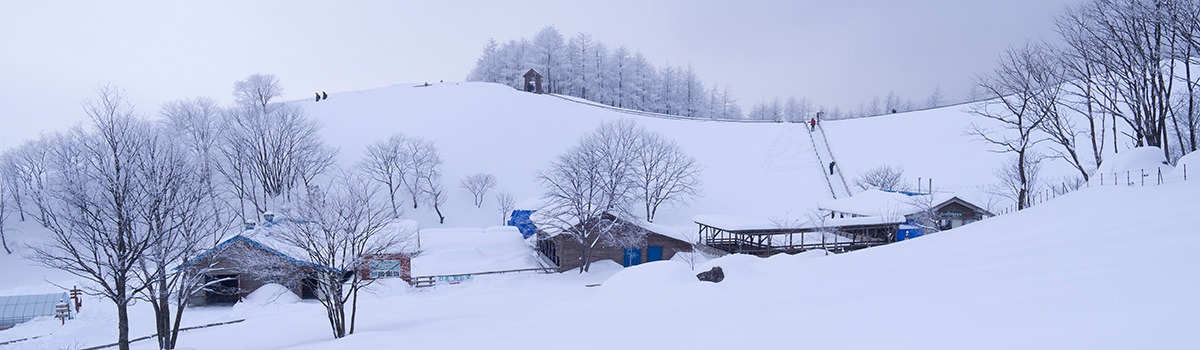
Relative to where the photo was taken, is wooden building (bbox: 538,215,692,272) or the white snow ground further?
wooden building (bbox: 538,215,692,272)

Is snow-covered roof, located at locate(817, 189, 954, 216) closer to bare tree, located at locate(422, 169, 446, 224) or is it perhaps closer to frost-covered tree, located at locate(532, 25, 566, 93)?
bare tree, located at locate(422, 169, 446, 224)

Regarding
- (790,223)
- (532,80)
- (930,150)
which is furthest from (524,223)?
(532,80)

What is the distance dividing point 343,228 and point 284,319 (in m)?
6.98

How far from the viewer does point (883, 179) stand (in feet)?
163

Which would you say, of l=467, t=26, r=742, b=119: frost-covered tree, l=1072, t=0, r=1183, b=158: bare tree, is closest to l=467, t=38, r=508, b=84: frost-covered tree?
l=467, t=26, r=742, b=119: frost-covered tree

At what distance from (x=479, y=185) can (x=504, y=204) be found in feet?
12.4

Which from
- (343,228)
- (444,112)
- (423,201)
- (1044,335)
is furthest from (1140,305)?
(444,112)

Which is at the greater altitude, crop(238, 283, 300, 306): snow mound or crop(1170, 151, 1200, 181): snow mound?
crop(1170, 151, 1200, 181): snow mound

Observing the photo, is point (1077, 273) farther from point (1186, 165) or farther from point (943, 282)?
point (1186, 165)

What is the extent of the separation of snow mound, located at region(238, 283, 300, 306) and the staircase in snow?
45623 mm

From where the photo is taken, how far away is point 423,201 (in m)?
49.2

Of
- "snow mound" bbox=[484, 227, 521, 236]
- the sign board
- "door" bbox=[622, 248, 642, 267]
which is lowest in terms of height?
the sign board

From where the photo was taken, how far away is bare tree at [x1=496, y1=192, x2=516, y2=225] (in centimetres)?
4762

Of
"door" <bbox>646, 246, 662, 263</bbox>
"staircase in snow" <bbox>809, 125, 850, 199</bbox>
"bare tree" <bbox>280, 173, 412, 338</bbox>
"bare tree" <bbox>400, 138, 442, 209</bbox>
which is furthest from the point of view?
"staircase in snow" <bbox>809, 125, 850, 199</bbox>
